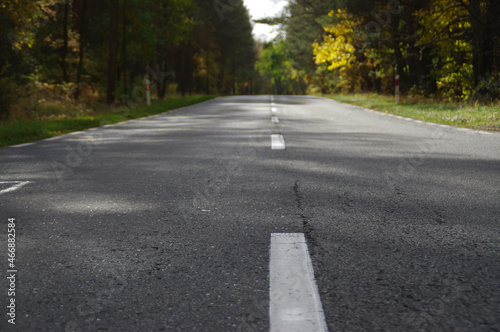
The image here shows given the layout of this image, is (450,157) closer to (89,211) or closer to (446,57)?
(89,211)

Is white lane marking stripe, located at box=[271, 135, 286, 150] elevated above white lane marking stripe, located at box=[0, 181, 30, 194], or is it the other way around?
white lane marking stripe, located at box=[271, 135, 286, 150]

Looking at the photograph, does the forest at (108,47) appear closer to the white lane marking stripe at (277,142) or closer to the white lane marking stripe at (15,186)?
the white lane marking stripe at (277,142)

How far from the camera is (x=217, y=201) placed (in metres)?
3.84

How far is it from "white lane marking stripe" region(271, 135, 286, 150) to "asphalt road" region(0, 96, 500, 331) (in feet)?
3.17

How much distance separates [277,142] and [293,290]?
223 inches

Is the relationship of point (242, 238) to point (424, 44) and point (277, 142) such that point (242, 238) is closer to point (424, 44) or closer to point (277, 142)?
point (277, 142)

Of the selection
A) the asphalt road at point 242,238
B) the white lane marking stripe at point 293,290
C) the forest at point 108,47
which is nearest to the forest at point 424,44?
the forest at point 108,47

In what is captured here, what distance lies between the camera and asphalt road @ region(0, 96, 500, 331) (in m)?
1.93

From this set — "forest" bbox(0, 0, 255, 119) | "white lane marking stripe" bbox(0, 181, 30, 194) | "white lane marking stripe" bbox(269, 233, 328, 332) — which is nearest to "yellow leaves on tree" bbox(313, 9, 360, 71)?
"forest" bbox(0, 0, 255, 119)

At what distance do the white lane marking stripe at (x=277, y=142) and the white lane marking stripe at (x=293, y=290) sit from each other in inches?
171

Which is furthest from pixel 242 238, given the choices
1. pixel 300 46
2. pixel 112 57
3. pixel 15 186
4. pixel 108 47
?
pixel 300 46

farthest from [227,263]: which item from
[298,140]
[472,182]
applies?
[298,140]

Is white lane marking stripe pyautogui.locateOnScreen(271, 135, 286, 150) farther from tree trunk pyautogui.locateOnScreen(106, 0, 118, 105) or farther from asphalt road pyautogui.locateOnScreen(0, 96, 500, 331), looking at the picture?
tree trunk pyautogui.locateOnScreen(106, 0, 118, 105)

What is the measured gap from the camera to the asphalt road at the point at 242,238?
193cm
